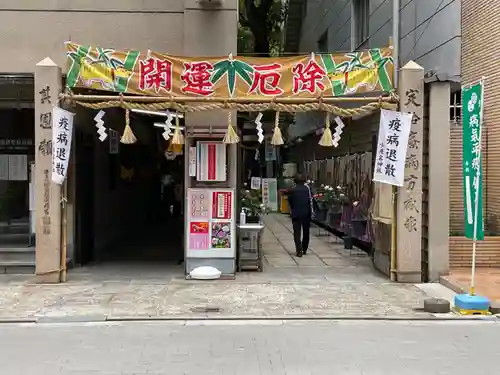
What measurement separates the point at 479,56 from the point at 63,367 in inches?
442

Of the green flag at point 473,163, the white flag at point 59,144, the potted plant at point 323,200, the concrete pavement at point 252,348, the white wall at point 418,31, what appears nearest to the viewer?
the concrete pavement at point 252,348

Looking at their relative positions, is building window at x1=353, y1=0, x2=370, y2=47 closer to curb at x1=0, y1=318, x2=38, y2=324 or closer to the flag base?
the flag base

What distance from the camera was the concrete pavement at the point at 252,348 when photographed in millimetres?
6211

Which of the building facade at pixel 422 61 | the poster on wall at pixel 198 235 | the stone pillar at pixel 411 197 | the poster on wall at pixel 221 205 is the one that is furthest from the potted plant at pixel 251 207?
the stone pillar at pixel 411 197

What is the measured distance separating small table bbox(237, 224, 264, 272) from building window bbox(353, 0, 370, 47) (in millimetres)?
11579

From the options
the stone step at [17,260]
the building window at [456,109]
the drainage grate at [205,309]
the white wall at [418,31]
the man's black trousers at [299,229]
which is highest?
the white wall at [418,31]

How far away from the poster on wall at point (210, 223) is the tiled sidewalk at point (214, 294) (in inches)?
25.3

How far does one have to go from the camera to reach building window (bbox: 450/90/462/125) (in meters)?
13.6

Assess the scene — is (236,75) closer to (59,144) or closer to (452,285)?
(59,144)

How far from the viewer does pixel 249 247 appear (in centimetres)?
1234

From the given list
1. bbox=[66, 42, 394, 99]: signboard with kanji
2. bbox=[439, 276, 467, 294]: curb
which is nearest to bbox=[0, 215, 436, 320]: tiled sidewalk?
bbox=[439, 276, 467, 294]: curb

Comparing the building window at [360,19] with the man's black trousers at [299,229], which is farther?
the building window at [360,19]

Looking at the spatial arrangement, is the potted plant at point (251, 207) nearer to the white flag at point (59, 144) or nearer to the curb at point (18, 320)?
the white flag at point (59, 144)

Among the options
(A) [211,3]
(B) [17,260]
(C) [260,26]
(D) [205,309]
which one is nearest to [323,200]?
(C) [260,26]
